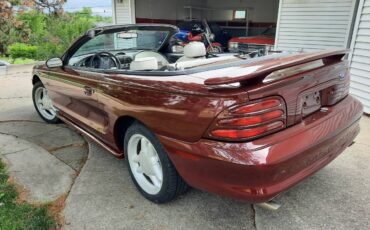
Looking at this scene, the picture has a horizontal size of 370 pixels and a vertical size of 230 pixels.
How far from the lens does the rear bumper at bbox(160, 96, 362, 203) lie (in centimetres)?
178

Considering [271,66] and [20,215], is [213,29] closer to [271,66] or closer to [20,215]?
[271,66]

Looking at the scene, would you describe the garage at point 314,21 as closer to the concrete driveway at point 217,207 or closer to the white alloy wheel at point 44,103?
the concrete driveway at point 217,207

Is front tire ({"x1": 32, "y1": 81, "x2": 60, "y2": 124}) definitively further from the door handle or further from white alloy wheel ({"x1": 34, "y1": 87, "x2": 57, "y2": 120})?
the door handle

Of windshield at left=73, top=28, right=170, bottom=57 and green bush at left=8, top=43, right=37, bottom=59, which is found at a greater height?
windshield at left=73, top=28, right=170, bottom=57

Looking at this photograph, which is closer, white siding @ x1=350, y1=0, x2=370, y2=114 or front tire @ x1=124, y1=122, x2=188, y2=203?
front tire @ x1=124, y1=122, x2=188, y2=203

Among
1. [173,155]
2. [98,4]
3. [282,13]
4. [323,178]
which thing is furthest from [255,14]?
[173,155]

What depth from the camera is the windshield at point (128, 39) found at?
12.1ft

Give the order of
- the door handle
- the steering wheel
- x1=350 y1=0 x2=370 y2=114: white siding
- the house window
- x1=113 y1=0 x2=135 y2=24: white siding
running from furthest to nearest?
the house window, x1=113 y1=0 x2=135 y2=24: white siding, x1=350 y1=0 x2=370 y2=114: white siding, the steering wheel, the door handle

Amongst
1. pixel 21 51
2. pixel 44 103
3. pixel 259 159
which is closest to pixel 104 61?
pixel 44 103

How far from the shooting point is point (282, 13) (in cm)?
701

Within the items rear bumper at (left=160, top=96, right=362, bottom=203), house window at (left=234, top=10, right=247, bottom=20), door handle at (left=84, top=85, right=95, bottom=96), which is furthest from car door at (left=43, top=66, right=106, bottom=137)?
house window at (left=234, top=10, right=247, bottom=20)

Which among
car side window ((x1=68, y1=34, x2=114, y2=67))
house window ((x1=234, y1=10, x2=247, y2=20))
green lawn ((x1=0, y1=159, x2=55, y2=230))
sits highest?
house window ((x1=234, y1=10, x2=247, y2=20))

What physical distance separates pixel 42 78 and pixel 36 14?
9113 mm

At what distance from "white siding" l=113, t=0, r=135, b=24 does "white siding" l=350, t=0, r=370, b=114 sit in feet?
24.0
